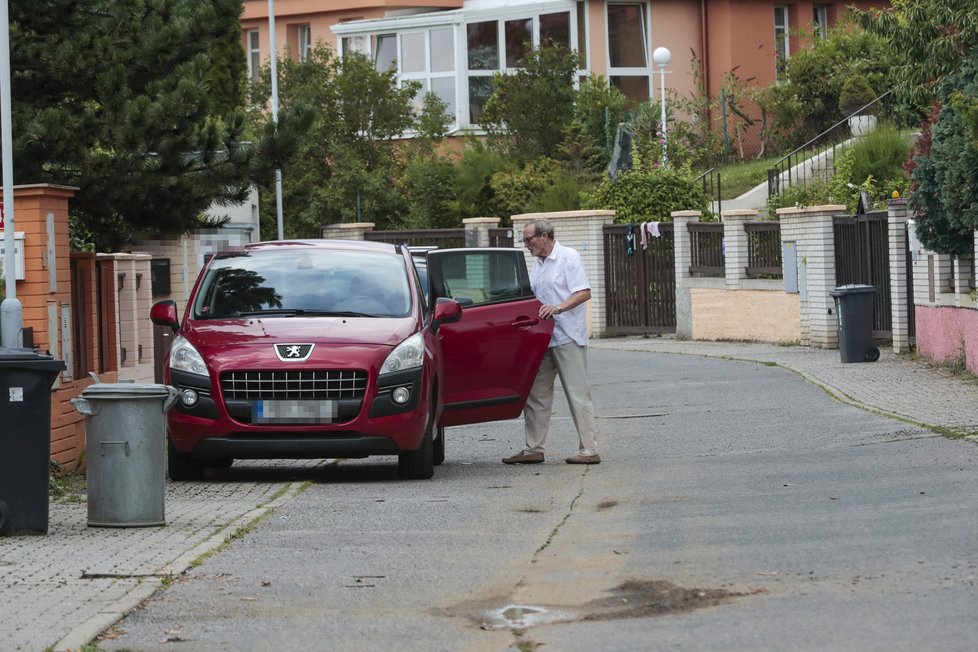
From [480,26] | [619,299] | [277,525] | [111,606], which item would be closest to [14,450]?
[277,525]

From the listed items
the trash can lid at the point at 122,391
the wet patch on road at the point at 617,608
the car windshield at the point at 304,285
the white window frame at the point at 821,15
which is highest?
the white window frame at the point at 821,15

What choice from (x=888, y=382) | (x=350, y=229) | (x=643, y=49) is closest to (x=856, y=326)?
(x=888, y=382)

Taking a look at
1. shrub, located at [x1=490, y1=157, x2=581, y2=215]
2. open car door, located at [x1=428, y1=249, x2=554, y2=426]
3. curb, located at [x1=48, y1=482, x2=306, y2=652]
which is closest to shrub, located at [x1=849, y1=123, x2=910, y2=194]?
shrub, located at [x1=490, y1=157, x2=581, y2=215]

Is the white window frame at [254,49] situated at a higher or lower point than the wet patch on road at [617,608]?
higher

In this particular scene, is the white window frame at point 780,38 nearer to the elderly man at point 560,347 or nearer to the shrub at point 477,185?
the shrub at point 477,185

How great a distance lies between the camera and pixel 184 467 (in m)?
13.3

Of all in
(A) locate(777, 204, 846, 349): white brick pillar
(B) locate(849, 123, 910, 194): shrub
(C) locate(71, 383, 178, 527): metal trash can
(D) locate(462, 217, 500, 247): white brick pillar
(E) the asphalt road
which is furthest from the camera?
(D) locate(462, 217, 500, 247): white brick pillar

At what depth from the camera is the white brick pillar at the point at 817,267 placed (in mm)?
28156

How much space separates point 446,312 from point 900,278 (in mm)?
13345

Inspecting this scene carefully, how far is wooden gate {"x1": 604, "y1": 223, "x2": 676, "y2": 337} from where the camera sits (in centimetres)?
3438

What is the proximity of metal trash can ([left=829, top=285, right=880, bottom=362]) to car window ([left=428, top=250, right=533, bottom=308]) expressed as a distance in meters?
10.6

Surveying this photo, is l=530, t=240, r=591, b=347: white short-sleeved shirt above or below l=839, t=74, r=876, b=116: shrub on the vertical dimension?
below

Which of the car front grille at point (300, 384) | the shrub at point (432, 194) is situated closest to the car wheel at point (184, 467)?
the car front grille at point (300, 384)

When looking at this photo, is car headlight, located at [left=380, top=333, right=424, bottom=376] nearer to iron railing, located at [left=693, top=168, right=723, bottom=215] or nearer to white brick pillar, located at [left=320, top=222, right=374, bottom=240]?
iron railing, located at [left=693, top=168, right=723, bottom=215]
